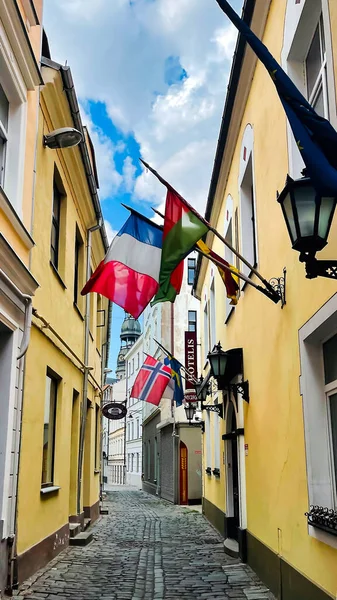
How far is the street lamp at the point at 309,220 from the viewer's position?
394 cm

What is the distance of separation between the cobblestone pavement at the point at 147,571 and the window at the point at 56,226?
4760 mm

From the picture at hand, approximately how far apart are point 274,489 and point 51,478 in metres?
4.18

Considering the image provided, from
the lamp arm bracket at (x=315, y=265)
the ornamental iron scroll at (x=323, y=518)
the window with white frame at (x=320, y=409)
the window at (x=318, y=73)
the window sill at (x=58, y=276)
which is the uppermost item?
the window at (x=318, y=73)

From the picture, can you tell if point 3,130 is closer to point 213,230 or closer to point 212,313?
point 213,230

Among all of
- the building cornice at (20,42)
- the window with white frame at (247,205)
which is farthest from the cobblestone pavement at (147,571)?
the building cornice at (20,42)

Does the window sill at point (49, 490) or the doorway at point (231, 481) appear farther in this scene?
the doorway at point (231, 481)

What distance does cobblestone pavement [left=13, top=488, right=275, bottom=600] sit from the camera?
721 cm

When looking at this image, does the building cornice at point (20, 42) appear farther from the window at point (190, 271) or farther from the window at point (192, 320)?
the window at point (190, 271)

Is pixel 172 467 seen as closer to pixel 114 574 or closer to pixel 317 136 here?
pixel 114 574

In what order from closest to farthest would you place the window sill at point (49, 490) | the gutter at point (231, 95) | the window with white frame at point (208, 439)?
the gutter at point (231, 95) → the window sill at point (49, 490) → the window with white frame at point (208, 439)

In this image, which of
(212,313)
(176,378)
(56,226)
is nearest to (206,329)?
(176,378)

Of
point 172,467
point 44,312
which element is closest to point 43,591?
point 44,312

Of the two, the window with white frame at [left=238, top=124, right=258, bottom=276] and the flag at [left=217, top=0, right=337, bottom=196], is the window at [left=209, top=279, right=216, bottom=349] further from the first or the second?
the flag at [left=217, top=0, right=337, bottom=196]

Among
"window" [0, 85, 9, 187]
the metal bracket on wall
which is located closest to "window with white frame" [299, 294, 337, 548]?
the metal bracket on wall
